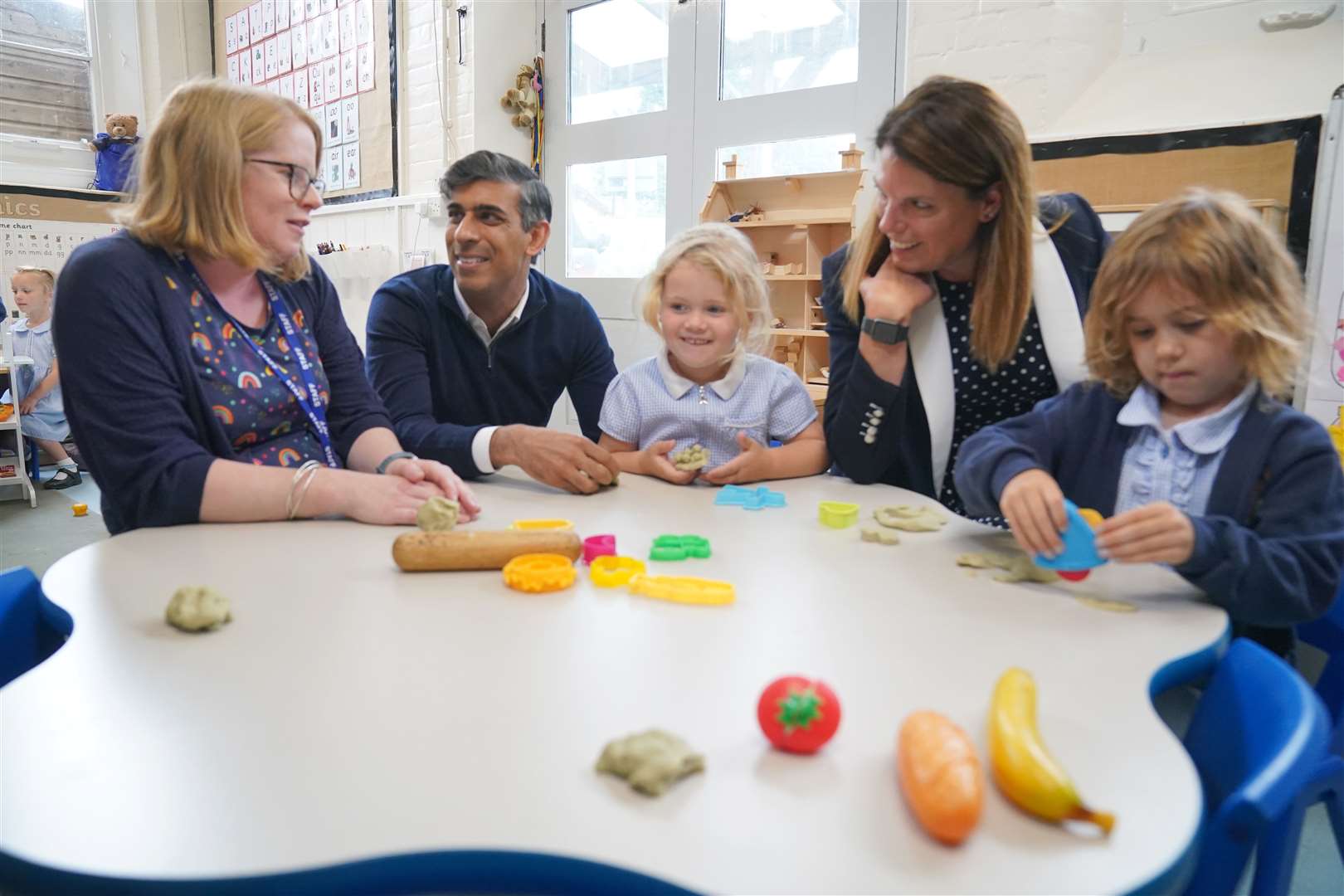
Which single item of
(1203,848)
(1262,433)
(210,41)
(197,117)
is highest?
(210,41)

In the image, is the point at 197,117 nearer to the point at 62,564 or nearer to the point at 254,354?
the point at 254,354

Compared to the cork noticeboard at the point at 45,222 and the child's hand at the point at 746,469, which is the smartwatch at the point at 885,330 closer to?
the child's hand at the point at 746,469

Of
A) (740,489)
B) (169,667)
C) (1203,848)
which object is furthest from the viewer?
(740,489)

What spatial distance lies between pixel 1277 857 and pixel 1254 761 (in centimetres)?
11

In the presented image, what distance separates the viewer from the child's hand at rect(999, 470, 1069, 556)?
3.23 feet

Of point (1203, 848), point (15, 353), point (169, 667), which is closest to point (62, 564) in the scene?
point (169, 667)

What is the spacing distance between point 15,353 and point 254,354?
491 centimetres

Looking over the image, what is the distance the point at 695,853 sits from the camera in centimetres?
51

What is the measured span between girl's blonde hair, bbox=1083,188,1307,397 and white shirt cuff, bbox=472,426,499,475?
40.3 inches

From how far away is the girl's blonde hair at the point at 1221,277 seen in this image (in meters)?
1.10

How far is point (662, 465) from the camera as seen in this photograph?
1.58 metres

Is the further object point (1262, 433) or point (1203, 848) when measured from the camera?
point (1262, 433)

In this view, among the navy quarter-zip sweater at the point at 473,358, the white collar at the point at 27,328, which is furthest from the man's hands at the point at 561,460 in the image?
the white collar at the point at 27,328

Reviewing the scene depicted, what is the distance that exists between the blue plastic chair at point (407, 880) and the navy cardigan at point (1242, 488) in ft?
2.52
